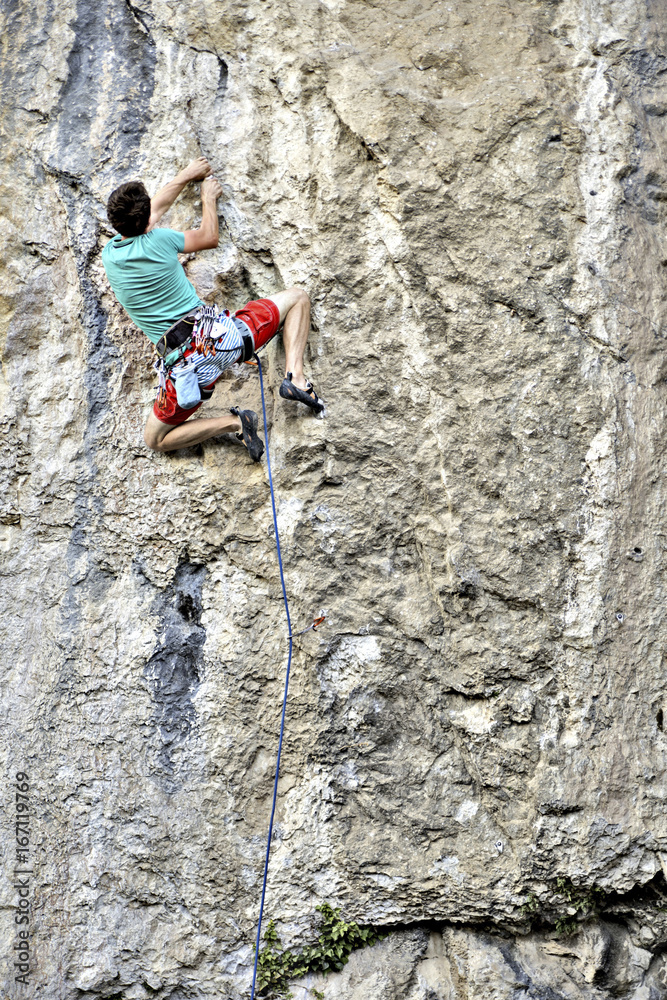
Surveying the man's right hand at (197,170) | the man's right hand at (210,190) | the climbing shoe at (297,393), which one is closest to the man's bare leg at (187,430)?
the climbing shoe at (297,393)

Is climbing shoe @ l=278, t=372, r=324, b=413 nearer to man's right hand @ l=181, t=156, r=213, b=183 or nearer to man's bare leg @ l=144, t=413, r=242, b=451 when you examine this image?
man's bare leg @ l=144, t=413, r=242, b=451

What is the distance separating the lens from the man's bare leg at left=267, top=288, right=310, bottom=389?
397 cm

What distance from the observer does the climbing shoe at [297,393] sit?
3852mm

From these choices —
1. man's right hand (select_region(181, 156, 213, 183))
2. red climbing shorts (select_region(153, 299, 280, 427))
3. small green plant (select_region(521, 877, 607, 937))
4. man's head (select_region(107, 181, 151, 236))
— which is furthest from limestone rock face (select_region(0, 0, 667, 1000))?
man's head (select_region(107, 181, 151, 236))

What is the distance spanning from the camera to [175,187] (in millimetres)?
4020

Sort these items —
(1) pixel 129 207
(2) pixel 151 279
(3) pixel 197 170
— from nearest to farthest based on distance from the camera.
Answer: (1) pixel 129 207
(2) pixel 151 279
(3) pixel 197 170

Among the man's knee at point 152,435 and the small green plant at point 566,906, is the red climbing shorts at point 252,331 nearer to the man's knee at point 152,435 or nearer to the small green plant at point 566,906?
the man's knee at point 152,435

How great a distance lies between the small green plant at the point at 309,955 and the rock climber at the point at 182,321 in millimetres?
2293

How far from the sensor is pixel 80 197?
4332mm

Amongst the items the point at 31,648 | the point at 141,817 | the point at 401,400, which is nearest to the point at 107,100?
the point at 401,400

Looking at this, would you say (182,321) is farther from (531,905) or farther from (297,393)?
(531,905)

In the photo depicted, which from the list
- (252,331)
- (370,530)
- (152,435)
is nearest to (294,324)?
(252,331)

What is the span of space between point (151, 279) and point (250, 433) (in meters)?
0.87

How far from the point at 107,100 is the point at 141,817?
12.5ft
